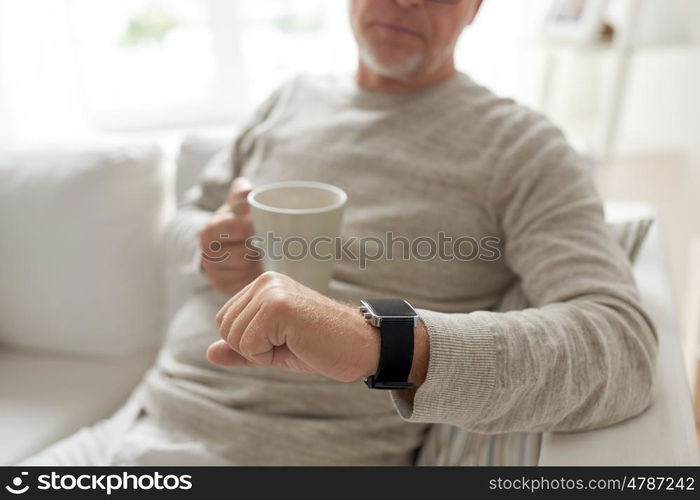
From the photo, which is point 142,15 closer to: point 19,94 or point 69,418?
point 19,94

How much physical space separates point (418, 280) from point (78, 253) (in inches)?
28.0

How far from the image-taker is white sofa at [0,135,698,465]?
4.54 ft

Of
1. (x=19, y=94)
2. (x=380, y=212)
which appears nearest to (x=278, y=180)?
(x=380, y=212)

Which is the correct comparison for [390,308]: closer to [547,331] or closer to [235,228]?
[547,331]

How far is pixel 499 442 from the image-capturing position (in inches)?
36.3

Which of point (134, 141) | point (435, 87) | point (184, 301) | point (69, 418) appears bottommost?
point (69, 418)

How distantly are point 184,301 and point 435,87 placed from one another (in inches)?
24.3

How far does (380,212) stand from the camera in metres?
1.03

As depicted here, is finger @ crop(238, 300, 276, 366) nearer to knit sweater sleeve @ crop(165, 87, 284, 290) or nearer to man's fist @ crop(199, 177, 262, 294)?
man's fist @ crop(199, 177, 262, 294)

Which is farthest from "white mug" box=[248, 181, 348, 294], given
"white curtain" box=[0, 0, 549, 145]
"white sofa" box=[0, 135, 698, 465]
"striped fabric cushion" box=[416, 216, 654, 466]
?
"white curtain" box=[0, 0, 549, 145]

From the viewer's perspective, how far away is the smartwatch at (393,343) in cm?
67

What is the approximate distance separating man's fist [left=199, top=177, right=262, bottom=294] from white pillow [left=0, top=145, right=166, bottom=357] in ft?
1.56

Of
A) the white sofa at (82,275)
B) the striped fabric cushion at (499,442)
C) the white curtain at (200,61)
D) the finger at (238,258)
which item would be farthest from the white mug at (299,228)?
the white curtain at (200,61)

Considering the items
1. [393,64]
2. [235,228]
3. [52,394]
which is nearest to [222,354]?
[235,228]
